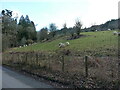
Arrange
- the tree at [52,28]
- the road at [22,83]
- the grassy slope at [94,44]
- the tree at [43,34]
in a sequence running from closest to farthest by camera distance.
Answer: the road at [22,83] → the grassy slope at [94,44] → the tree at [43,34] → the tree at [52,28]

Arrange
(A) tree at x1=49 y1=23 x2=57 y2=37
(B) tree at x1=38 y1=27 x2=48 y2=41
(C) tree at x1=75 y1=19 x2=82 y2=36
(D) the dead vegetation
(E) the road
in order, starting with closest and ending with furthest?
(D) the dead vegetation, (E) the road, (C) tree at x1=75 y1=19 x2=82 y2=36, (B) tree at x1=38 y1=27 x2=48 y2=41, (A) tree at x1=49 y1=23 x2=57 y2=37

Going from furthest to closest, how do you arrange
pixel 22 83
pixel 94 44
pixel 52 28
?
1. pixel 52 28
2. pixel 94 44
3. pixel 22 83

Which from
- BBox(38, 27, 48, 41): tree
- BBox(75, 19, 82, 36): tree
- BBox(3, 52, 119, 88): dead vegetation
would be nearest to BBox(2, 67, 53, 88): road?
BBox(3, 52, 119, 88): dead vegetation

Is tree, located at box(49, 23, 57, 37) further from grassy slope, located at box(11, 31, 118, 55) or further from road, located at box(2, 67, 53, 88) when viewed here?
road, located at box(2, 67, 53, 88)

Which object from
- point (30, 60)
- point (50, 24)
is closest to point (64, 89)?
point (30, 60)

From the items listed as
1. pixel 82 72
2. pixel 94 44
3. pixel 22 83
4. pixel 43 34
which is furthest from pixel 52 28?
pixel 22 83

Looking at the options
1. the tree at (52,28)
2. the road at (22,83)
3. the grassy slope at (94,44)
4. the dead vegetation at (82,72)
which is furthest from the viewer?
the tree at (52,28)

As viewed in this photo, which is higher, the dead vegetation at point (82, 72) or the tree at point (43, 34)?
the tree at point (43, 34)

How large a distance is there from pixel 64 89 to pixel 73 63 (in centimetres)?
436

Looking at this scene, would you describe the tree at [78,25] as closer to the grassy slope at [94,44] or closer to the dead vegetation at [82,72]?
the grassy slope at [94,44]

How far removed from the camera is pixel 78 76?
11.8 meters

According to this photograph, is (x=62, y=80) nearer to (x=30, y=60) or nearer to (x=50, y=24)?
(x=30, y=60)

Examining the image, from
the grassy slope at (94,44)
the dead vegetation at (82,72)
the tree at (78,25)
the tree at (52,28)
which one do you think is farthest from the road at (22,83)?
the tree at (52,28)

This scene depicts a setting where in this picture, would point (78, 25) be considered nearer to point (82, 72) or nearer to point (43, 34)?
point (43, 34)
